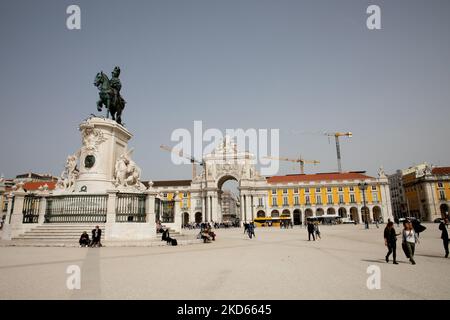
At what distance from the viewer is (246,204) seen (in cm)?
7075

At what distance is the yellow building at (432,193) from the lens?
64.1 m

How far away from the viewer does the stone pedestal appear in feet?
52.0

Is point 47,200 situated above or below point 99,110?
below

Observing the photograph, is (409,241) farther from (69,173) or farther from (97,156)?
(69,173)

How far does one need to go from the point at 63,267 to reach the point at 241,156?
229 feet

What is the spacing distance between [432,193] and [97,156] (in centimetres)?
7402

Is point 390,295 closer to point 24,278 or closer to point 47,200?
point 24,278

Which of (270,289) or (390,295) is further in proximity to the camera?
(270,289)

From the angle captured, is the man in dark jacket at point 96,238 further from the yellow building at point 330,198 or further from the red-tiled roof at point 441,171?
the red-tiled roof at point 441,171

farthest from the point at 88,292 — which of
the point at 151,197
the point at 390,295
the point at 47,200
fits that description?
the point at 47,200

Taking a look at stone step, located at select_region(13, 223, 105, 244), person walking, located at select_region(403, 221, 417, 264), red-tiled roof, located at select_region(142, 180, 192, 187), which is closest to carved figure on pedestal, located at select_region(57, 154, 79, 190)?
stone step, located at select_region(13, 223, 105, 244)

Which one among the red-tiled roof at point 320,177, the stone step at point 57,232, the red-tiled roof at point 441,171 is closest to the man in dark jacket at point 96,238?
the stone step at point 57,232

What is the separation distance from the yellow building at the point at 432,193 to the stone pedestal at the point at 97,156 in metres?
69.6
